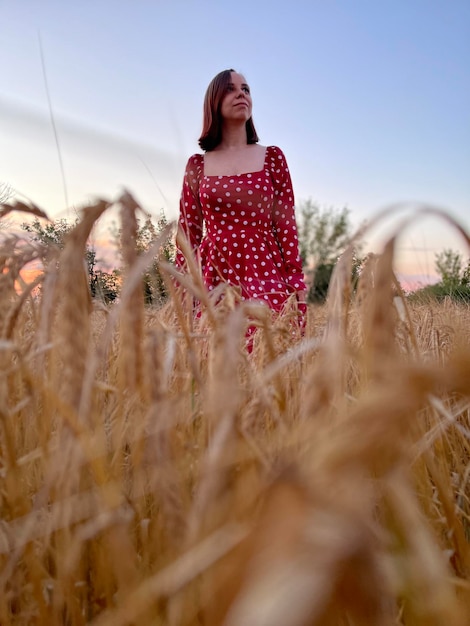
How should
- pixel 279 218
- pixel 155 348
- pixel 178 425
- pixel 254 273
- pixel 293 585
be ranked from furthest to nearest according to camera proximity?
pixel 279 218 < pixel 254 273 < pixel 178 425 < pixel 155 348 < pixel 293 585

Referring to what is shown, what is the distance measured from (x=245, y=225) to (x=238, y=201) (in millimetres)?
109

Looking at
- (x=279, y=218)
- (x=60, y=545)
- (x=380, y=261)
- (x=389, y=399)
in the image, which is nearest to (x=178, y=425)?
(x=60, y=545)

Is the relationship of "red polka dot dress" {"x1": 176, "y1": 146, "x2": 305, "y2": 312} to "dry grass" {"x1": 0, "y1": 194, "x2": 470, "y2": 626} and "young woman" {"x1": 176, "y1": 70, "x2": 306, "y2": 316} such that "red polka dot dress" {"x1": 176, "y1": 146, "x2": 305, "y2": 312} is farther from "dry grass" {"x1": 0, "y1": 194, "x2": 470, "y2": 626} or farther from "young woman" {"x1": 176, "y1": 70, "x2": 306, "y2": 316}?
"dry grass" {"x1": 0, "y1": 194, "x2": 470, "y2": 626}

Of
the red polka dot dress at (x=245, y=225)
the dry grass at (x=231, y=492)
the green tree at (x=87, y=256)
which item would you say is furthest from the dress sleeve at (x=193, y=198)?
the dry grass at (x=231, y=492)

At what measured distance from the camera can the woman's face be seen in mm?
2699

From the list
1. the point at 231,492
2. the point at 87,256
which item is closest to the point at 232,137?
the point at 87,256

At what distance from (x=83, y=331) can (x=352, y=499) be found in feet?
0.83

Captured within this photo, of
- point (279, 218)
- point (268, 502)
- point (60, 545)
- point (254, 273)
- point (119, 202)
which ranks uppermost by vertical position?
point (279, 218)

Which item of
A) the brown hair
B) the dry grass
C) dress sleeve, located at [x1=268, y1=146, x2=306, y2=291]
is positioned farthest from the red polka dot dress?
the dry grass

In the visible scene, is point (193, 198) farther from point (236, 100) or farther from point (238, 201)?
point (236, 100)

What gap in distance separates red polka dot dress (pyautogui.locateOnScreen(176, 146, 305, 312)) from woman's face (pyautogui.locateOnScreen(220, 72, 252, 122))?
28cm

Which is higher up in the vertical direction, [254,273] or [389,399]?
[254,273]

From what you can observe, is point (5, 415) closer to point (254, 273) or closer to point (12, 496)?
point (12, 496)

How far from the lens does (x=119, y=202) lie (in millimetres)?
429
